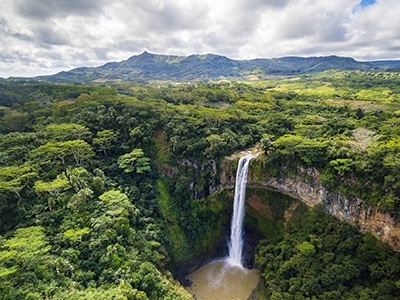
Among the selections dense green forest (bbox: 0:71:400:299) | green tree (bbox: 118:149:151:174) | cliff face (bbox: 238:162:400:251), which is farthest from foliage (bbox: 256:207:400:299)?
green tree (bbox: 118:149:151:174)

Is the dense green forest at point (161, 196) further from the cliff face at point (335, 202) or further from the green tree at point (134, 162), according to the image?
the cliff face at point (335, 202)

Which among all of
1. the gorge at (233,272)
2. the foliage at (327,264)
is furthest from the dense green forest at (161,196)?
the gorge at (233,272)

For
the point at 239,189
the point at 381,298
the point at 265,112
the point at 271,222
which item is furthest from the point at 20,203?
the point at 265,112

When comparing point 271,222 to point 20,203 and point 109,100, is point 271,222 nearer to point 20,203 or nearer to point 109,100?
point 20,203

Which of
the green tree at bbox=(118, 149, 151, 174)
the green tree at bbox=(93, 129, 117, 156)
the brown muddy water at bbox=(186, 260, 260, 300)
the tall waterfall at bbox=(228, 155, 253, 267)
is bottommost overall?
the brown muddy water at bbox=(186, 260, 260, 300)

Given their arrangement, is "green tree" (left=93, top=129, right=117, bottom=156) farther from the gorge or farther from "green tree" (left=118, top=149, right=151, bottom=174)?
the gorge

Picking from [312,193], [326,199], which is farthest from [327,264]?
[312,193]
